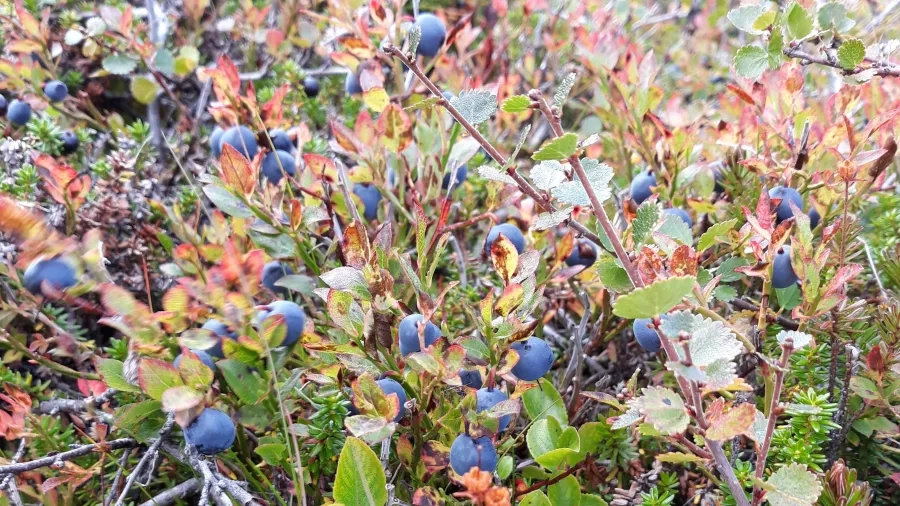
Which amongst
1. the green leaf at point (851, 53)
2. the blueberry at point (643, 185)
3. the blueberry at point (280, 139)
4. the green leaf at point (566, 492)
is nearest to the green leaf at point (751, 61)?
the green leaf at point (851, 53)

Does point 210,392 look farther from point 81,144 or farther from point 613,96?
point 613,96

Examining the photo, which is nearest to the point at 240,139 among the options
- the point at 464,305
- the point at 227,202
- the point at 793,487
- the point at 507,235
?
the point at 227,202

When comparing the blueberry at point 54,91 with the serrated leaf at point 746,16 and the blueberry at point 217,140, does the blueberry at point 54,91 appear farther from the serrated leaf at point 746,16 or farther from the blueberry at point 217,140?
the serrated leaf at point 746,16

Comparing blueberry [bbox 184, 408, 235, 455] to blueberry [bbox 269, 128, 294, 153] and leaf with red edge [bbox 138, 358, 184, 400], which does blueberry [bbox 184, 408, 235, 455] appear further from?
blueberry [bbox 269, 128, 294, 153]

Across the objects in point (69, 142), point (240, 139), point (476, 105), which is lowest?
point (69, 142)

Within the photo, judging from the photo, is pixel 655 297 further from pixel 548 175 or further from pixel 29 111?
pixel 29 111

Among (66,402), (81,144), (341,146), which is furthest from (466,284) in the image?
(81,144)

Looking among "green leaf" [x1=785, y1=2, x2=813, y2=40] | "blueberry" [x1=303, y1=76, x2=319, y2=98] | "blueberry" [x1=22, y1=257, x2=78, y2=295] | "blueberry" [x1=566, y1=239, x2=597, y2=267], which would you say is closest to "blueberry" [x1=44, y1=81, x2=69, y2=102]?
"blueberry" [x1=303, y1=76, x2=319, y2=98]
